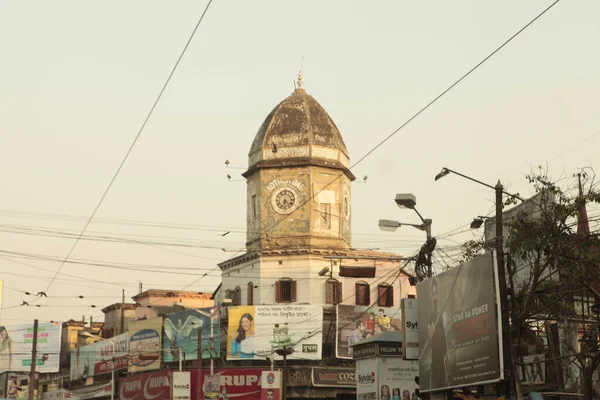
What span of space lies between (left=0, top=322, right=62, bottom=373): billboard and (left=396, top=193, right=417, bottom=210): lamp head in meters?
58.3

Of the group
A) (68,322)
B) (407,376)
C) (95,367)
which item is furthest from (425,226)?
(68,322)

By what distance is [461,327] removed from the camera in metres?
24.8

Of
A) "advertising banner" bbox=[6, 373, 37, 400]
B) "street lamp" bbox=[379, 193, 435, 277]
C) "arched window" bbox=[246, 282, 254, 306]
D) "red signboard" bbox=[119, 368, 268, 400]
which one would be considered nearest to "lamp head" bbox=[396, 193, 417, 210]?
"street lamp" bbox=[379, 193, 435, 277]

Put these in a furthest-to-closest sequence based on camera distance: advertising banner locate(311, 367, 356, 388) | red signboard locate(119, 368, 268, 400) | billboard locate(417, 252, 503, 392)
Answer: red signboard locate(119, 368, 268, 400) → advertising banner locate(311, 367, 356, 388) → billboard locate(417, 252, 503, 392)

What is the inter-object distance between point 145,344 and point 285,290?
12493 mm

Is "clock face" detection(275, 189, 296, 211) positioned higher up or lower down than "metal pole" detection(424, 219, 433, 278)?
higher up

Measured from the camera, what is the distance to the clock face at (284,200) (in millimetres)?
56906

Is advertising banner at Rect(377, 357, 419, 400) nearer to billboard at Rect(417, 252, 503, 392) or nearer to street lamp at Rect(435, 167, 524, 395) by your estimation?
billboard at Rect(417, 252, 503, 392)

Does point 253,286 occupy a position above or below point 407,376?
above

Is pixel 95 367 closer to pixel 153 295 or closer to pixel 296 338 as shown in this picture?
pixel 153 295

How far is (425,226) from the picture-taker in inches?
1064

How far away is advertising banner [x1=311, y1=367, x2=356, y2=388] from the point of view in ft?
179

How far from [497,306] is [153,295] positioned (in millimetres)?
57060

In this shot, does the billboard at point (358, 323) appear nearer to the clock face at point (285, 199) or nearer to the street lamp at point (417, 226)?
the clock face at point (285, 199)
